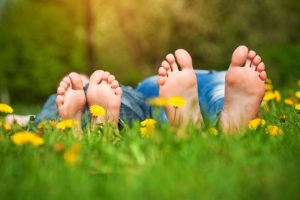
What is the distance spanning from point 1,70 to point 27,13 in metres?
2.03

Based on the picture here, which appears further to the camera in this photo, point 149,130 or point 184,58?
point 184,58

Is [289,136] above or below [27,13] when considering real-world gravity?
below

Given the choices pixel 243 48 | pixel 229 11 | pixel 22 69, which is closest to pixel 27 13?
pixel 22 69

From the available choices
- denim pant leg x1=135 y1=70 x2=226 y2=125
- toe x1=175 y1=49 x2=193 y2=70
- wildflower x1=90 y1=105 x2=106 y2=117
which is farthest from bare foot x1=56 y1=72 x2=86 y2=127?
denim pant leg x1=135 y1=70 x2=226 y2=125

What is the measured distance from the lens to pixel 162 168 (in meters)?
1.59

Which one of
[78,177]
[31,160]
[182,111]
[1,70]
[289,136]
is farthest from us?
[1,70]

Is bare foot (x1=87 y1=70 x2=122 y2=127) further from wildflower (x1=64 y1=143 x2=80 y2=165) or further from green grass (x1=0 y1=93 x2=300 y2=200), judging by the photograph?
wildflower (x1=64 y1=143 x2=80 y2=165)

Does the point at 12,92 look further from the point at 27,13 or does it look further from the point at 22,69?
the point at 27,13

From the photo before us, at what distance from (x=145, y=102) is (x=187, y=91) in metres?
0.97

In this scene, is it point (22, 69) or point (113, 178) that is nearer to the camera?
point (113, 178)

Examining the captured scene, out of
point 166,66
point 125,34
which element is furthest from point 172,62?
point 125,34

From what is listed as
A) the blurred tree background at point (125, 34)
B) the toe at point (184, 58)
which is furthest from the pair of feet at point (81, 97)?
the blurred tree background at point (125, 34)

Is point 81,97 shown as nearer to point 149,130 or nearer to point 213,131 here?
point 149,130

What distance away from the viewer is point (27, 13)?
1686cm
